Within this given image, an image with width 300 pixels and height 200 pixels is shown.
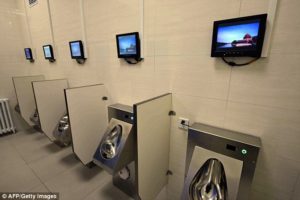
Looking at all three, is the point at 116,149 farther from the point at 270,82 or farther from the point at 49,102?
the point at 49,102

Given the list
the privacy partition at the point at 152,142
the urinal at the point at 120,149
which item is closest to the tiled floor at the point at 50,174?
the urinal at the point at 120,149

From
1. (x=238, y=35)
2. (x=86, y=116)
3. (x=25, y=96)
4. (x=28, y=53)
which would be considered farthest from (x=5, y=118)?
(x=238, y=35)

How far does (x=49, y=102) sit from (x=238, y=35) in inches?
95.7

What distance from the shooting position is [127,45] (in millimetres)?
1479

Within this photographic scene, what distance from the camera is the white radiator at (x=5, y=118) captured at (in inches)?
109

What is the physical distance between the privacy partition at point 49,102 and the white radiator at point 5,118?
140 centimetres

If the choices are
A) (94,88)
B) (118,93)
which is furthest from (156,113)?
(94,88)

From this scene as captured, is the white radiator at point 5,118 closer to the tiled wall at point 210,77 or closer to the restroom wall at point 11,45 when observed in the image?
the restroom wall at point 11,45

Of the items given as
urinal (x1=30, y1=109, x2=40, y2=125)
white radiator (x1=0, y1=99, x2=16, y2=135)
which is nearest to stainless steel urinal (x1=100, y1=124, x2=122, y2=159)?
urinal (x1=30, y1=109, x2=40, y2=125)

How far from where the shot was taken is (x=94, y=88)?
5.94 feet

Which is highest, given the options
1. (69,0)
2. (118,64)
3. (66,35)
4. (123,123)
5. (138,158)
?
(69,0)

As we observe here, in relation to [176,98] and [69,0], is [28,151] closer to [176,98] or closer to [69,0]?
[69,0]

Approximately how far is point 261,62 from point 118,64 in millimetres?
1341

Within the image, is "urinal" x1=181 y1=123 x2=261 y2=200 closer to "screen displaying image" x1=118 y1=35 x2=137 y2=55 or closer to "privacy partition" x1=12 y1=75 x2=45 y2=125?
"screen displaying image" x1=118 y1=35 x2=137 y2=55
